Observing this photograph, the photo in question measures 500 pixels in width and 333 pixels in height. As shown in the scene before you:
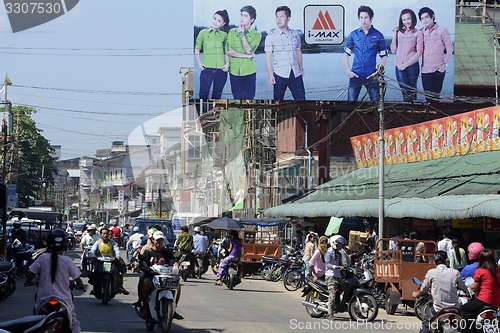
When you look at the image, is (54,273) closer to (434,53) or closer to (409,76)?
(409,76)

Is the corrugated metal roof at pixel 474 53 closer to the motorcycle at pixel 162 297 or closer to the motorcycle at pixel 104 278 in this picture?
the motorcycle at pixel 104 278

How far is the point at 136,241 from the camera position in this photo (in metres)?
30.4

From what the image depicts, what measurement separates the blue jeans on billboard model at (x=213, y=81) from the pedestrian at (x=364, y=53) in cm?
603

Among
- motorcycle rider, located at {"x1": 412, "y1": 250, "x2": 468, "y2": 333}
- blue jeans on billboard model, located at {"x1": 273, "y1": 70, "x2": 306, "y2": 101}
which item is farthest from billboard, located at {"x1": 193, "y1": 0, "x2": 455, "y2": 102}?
motorcycle rider, located at {"x1": 412, "y1": 250, "x2": 468, "y2": 333}

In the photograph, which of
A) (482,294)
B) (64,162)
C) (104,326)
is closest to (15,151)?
(104,326)

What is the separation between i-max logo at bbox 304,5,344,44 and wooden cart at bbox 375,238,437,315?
1005 inches

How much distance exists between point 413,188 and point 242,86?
16215 millimetres

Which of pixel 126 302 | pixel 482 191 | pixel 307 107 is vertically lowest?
pixel 126 302

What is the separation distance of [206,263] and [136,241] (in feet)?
9.79

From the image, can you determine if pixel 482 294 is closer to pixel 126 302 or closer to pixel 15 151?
pixel 126 302

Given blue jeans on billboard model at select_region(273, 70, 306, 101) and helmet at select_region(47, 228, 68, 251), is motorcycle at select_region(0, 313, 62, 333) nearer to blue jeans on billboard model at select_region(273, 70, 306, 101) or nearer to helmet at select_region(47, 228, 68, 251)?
helmet at select_region(47, 228, 68, 251)

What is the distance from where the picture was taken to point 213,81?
1779 inches

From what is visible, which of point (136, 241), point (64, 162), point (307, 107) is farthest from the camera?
point (64, 162)

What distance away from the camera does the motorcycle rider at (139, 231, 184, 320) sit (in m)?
15.7
